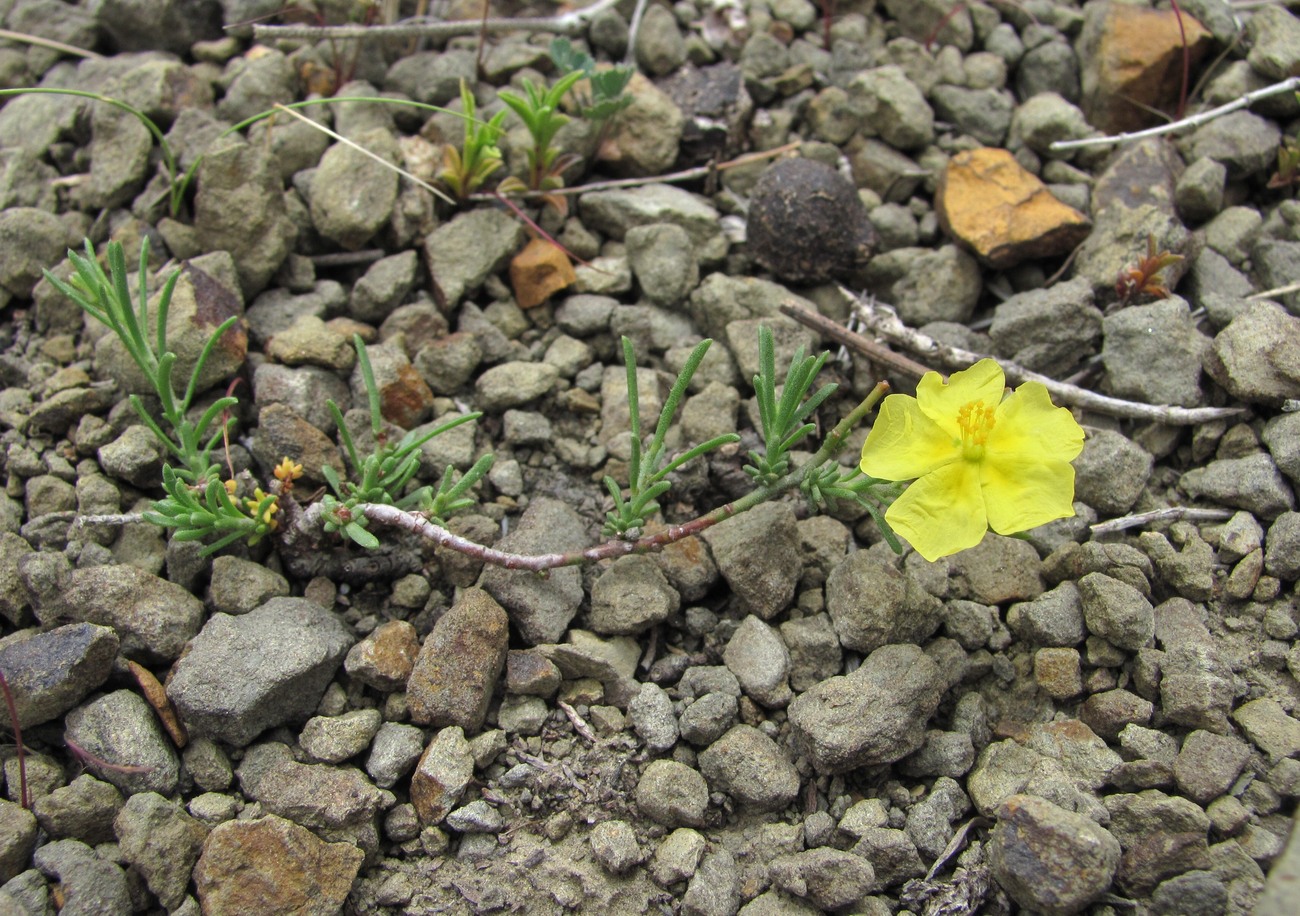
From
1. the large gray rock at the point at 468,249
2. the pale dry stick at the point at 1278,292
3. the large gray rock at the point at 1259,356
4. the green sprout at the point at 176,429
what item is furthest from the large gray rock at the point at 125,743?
the pale dry stick at the point at 1278,292

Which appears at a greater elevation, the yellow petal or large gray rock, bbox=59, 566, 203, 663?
the yellow petal

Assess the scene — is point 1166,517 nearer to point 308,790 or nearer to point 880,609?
point 880,609

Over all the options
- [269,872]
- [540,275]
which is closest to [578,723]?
[269,872]

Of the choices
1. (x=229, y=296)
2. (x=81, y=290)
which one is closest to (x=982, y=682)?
(x=229, y=296)

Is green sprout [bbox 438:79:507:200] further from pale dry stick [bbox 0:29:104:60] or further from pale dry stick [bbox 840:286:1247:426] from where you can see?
pale dry stick [bbox 0:29:104:60]

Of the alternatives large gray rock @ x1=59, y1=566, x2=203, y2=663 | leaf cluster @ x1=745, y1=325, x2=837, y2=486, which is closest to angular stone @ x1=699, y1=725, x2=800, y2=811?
leaf cluster @ x1=745, y1=325, x2=837, y2=486
